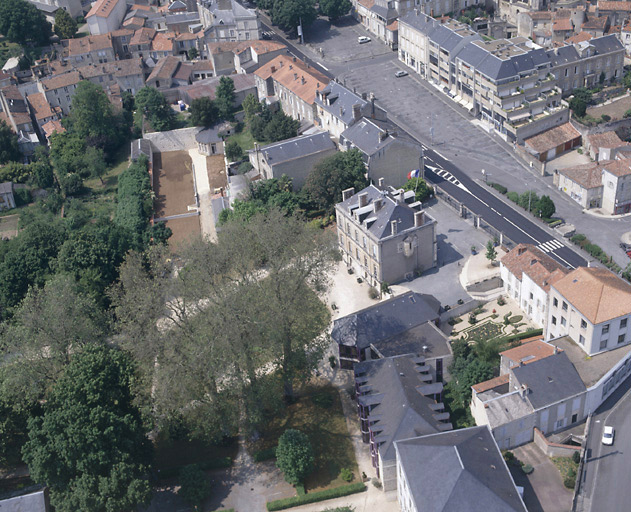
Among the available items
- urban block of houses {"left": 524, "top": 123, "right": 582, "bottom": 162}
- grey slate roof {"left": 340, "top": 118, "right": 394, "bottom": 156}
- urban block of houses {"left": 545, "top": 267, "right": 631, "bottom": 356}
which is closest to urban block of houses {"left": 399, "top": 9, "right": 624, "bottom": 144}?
urban block of houses {"left": 524, "top": 123, "right": 582, "bottom": 162}

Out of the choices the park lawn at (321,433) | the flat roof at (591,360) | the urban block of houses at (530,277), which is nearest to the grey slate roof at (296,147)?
the urban block of houses at (530,277)

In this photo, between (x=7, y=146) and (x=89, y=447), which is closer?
(x=89, y=447)

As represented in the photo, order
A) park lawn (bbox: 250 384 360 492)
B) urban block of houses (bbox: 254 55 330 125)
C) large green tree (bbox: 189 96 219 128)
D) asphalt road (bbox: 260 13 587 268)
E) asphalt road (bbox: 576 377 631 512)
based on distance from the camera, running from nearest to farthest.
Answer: asphalt road (bbox: 576 377 631 512)
park lawn (bbox: 250 384 360 492)
asphalt road (bbox: 260 13 587 268)
urban block of houses (bbox: 254 55 330 125)
large green tree (bbox: 189 96 219 128)

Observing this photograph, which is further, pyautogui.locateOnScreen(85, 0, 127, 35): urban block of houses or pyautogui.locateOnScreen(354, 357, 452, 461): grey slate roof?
pyautogui.locateOnScreen(85, 0, 127, 35): urban block of houses

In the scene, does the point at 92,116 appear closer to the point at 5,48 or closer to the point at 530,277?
the point at 5,48

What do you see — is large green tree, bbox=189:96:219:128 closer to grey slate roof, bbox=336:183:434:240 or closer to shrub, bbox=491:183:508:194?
grey slate roof, bbox=336:183:434:240

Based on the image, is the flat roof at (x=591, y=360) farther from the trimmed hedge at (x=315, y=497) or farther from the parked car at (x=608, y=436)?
the trimmed hedge at (x=315, y=497)

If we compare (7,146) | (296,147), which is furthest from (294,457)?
(7,146)
